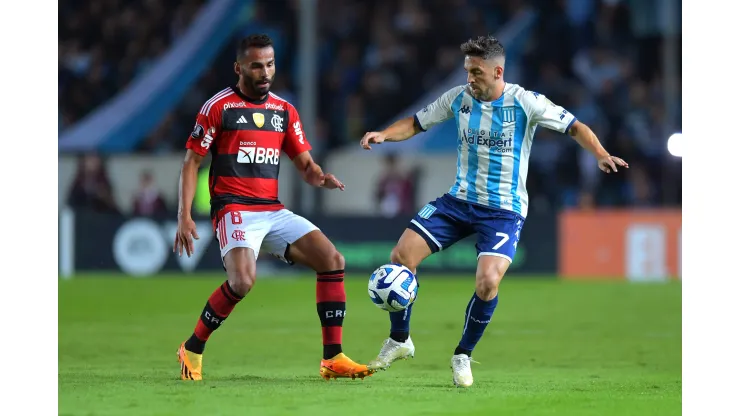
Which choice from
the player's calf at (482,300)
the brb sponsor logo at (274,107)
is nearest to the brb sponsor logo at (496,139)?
the player's calf at (482,300)

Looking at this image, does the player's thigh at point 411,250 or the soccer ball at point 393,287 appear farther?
the player's thigh at point 411,250

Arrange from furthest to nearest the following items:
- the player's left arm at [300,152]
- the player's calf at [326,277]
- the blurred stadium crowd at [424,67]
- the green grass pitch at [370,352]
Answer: the blurred stadium crowd at [424,67] < the player's left arm at [300,152] < the player's calf at [326,277] < the green grass pitch at [370,352]

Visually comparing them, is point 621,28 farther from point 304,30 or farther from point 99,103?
point 99,103

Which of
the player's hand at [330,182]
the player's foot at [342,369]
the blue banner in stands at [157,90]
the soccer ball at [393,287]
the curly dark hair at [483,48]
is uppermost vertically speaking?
the blue banner in stands at [157,90]

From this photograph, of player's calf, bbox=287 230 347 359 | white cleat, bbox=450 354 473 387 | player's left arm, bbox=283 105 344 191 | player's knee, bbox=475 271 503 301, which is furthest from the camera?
player's left arm, bbox=283 105 344 191

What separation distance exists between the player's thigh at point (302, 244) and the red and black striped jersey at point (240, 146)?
0.15m

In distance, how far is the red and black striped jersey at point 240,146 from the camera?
710cm

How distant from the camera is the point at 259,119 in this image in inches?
283

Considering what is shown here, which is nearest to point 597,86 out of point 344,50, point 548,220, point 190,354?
point 548,220

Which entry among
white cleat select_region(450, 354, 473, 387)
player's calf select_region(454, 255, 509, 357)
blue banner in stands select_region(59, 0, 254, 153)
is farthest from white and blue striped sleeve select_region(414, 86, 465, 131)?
blue banner in stands select_region(59, 0, 254, 153)

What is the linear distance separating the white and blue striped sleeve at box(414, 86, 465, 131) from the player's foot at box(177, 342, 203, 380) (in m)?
2.02

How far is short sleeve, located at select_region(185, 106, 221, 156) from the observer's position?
7051 mm

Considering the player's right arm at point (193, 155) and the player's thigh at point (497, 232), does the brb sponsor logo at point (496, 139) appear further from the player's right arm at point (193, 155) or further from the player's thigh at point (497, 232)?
the player's right arm at point (193, 155)

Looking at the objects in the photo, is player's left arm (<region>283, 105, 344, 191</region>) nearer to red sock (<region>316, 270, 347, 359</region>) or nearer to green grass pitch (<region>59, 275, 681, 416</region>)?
red sock (<region>316, 270, 347, 359</region>)
